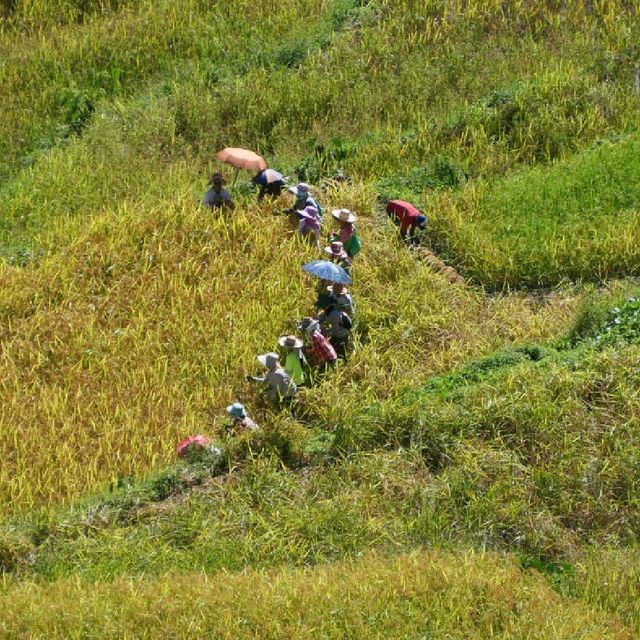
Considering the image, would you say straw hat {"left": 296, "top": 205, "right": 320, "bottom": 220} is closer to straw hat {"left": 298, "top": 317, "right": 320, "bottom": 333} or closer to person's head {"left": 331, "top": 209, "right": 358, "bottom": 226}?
A: person's head {"left": 331, "top": 209, "right": 358, "bottom": 226}

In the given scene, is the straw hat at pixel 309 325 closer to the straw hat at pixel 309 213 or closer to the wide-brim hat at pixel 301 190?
the straw hat at pixel 309 213

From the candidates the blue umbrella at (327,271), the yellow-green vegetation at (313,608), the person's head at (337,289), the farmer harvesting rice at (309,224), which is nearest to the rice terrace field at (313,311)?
the yellow-green vegetation at (313,608)

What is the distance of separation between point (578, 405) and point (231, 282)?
12.2 ft

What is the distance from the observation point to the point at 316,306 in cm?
1383

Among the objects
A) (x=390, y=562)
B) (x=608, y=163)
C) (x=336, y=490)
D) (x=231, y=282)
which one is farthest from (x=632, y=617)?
(x=608, y=163)

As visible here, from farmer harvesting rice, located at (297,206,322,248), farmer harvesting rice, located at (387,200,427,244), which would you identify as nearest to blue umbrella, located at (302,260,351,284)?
farmer harvesting rice, located at (297,206,322,248)

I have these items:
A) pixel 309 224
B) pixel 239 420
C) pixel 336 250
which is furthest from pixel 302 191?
pixel 239 420

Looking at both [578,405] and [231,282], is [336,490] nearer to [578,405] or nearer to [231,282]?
[578,405]

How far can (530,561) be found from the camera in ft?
36.9

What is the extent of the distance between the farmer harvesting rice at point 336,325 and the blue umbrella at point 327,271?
0.23 metres

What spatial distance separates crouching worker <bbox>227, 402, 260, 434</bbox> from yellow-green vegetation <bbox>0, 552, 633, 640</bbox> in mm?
1857

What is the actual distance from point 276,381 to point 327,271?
47.4 inches

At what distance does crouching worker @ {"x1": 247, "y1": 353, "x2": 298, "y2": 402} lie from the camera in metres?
12.7

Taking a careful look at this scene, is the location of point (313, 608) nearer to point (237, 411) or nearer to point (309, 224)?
point (237, 411)
